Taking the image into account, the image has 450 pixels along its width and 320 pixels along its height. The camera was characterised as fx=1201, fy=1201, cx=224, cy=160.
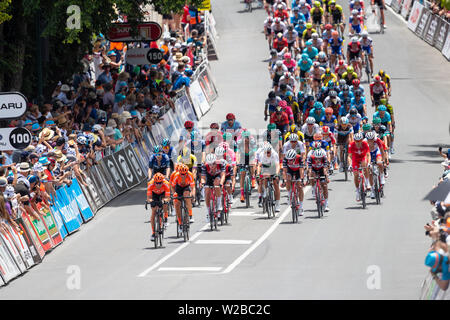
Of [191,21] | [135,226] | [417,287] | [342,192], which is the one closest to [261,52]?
[191,21]

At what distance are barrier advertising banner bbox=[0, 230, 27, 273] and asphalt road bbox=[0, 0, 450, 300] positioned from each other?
19 centimetres

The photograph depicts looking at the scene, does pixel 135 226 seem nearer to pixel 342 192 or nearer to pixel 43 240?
pixel 43 240

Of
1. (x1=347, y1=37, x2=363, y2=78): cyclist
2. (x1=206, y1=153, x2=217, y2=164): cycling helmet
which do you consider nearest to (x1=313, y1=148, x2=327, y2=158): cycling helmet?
(x1=206, y1=153, x2=217, y2=164): cycling helmet

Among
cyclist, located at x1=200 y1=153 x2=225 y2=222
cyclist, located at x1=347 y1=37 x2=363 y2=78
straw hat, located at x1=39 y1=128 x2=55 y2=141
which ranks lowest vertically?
cyclist, located at x1=347 y1=37 x2=363 y2=78

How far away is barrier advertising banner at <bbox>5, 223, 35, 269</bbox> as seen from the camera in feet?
72.6

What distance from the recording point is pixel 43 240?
24047mm

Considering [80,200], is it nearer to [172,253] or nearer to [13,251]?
[172,253]

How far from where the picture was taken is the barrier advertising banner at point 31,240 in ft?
74.8

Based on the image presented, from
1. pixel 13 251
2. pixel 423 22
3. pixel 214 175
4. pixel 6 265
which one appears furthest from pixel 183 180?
pixel 423 22

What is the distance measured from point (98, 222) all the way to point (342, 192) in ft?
21.0

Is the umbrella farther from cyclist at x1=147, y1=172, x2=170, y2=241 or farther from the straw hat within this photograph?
the straw hat

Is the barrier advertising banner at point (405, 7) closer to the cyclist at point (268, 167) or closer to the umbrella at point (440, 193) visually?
the cyclist at point (268, 167)

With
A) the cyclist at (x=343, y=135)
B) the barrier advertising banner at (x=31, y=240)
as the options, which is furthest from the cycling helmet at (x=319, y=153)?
the barrier advertising banner at (x=31, y=240)

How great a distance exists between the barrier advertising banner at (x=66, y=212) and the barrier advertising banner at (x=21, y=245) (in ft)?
7.86
